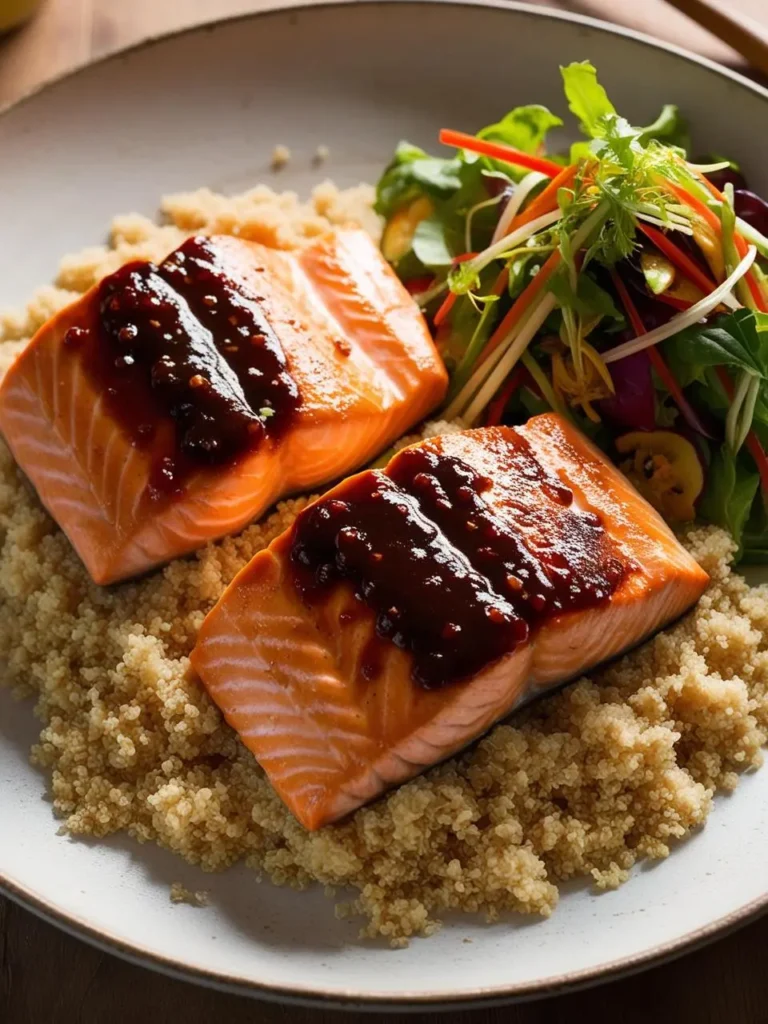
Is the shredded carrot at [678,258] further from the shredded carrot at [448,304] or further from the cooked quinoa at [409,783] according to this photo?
the cooked quinoa at [409,783]

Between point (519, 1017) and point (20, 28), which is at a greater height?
point (20, 28)

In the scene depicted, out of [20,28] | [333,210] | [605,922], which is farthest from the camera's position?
[20,28]

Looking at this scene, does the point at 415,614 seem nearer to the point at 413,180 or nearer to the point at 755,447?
the point at 755,447

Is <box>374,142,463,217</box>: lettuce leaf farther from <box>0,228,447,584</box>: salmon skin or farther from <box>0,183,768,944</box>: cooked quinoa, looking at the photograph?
<box>0,183,768,944</box>: cooked quinoa

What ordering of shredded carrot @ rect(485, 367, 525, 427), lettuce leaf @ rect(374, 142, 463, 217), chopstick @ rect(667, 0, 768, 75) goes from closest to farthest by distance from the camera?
shredded carrot @ rect(485, 367, 525, 427) → lettuce leaf @ rect(374, 142, 463, 217) → chopstick @ rect(667, 0, 768, 75)

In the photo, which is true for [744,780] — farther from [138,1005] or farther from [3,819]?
[3,819]

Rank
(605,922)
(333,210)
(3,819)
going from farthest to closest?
(333,210), (3,819), (605,922)

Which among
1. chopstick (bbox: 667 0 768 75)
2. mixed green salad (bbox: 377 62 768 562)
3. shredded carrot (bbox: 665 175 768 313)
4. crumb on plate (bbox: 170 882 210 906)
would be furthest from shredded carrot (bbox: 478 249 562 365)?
crumb on plate (bbox: 170 882 210 906)

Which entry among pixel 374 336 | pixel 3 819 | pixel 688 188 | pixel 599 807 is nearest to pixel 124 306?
pixel 374 336
